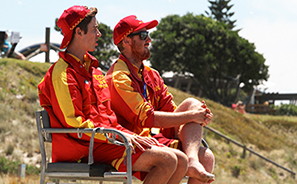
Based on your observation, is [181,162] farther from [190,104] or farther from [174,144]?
[190,104]

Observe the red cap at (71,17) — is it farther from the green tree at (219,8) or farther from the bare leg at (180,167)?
the green tree at (219,8)

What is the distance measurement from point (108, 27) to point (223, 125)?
21.2 meters

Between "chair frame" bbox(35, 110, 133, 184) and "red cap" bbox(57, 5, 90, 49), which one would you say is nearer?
"chair frame" bbox(35, 110, 133, 184)

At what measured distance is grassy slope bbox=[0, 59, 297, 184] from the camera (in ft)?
30.4

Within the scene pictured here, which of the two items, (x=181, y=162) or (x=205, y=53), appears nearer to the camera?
(x=181, y=162)

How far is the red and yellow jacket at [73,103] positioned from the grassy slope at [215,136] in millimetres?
6274

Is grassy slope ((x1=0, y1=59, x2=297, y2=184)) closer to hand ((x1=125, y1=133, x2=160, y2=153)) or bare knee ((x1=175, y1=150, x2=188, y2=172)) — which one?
hand ((x1=125, y1=133, x2=160, y2=153))

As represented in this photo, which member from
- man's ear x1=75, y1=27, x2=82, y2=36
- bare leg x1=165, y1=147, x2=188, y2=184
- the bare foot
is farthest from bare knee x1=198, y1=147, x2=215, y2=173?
man's ear x1=75, y1=27, x2=82, y2=36

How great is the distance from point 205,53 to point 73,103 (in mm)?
33909

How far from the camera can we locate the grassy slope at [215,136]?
30.4ft

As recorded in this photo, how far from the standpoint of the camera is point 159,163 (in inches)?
100

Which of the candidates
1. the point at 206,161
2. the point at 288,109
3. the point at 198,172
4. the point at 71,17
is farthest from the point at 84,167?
the point at 288,109

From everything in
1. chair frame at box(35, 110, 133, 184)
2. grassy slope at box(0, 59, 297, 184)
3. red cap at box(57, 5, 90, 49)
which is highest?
red cap at box(57, 5, 90, 49)

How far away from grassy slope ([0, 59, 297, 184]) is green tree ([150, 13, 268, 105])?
16.4 meters
